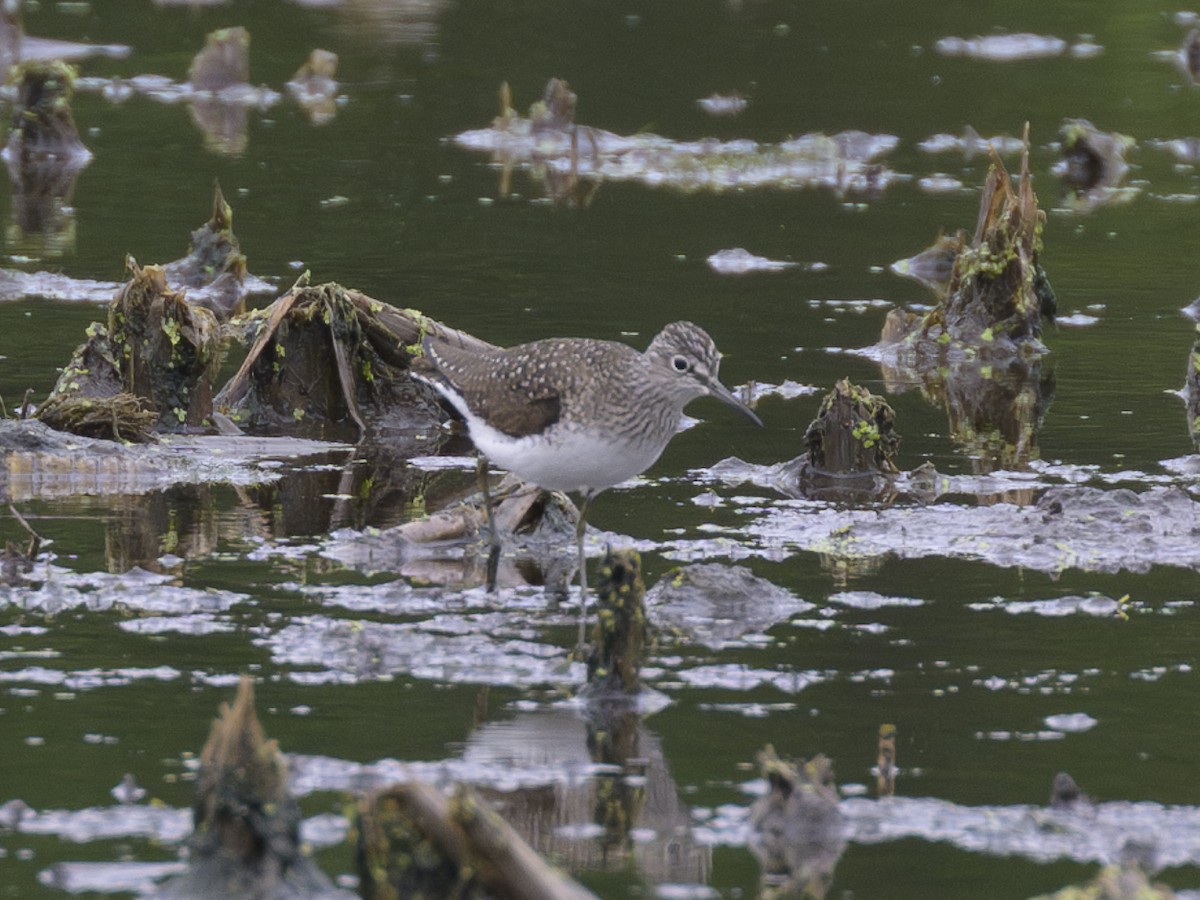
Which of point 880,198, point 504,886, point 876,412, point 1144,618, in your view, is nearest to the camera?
point 504,886

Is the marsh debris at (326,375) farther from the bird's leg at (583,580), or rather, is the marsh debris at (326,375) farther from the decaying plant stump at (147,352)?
the bird's leg at (583,580)

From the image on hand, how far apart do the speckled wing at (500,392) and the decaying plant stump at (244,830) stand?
3.27m

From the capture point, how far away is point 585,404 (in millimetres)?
8539

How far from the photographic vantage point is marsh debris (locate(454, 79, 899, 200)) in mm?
19750

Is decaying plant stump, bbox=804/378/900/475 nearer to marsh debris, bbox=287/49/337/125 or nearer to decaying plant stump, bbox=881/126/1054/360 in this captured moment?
decaying plant stump, bbox=881/126/1054/360

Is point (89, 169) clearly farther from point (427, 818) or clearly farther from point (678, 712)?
point (427, 818)

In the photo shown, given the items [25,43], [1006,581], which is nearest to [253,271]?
[1006,581]

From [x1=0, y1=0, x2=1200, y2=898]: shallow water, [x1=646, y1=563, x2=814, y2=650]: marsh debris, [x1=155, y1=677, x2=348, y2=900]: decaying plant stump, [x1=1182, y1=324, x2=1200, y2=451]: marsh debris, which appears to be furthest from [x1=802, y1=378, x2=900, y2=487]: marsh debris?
[x1=155, y1=677, x2=348, y2=900]: decaying plant stump

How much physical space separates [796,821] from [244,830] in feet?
5.37

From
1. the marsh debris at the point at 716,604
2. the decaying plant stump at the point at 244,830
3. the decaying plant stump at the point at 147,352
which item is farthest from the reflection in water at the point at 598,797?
the decaying plant stump at the point at 147,352

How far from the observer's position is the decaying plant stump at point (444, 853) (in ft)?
16.1

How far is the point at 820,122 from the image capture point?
22062mm

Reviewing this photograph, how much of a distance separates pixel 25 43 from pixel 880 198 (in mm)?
11103

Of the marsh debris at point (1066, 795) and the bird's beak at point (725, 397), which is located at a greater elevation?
the bird's beak at point (725, 397)
